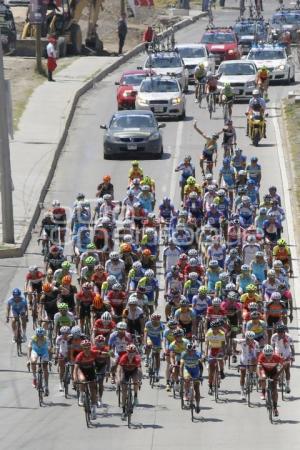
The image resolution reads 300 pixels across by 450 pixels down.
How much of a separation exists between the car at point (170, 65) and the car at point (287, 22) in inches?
645

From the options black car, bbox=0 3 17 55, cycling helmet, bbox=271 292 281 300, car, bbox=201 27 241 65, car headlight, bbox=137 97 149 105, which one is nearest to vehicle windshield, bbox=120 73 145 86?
car headlight, bbox=137 97 149 105

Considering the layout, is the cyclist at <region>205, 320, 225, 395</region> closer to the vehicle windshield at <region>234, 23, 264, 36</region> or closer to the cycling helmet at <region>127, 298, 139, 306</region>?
the cycling helmet at <region>127, 298, 139, 306</region>

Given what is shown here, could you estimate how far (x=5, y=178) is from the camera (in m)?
38.4

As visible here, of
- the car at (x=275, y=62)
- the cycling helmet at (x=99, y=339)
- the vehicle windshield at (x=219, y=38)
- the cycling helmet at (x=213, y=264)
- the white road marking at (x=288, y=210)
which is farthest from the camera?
the vehicle windshield at (x=219, y=38)

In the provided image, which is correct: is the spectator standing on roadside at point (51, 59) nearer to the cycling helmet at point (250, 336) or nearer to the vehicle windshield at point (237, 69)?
the vehicle windshield at point (237, 69)

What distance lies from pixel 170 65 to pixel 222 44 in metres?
8.28

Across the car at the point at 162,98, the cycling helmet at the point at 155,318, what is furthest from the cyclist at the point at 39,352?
the car at the point at 162,98

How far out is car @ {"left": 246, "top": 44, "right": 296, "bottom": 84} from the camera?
194 feet

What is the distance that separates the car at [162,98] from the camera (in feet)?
167

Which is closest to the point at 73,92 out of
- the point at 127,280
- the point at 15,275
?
the point at 15,275

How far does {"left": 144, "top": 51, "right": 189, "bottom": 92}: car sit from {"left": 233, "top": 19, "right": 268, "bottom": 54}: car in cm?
1112

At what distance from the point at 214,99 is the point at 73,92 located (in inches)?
267

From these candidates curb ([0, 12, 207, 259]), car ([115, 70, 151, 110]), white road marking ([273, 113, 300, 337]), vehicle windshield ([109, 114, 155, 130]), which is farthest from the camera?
car ([115, 70, 151, 110])

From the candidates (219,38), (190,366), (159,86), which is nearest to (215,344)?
(190,366)
